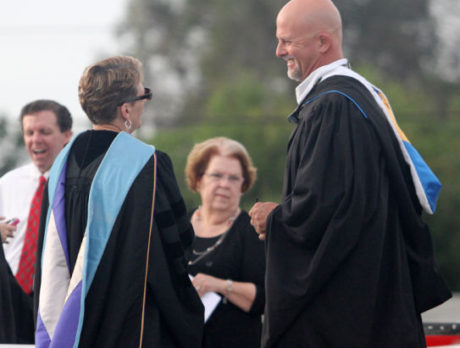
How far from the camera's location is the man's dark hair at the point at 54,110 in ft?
16.7

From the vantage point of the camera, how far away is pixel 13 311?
4.59 meters

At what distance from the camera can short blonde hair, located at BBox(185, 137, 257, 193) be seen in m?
5.12

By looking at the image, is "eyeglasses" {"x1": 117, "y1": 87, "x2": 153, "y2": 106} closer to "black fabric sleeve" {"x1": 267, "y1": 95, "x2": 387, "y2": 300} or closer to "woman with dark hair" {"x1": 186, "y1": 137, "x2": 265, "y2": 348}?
"black fabric sleeve" {"x1": 267, "y1": 95, "x2": 387, "y2": 300}

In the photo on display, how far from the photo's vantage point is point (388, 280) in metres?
3.33

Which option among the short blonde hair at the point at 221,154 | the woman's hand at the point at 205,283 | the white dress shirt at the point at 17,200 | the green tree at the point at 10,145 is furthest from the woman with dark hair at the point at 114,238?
the green tree at the point at 10,145

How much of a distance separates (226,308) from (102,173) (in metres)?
1.48

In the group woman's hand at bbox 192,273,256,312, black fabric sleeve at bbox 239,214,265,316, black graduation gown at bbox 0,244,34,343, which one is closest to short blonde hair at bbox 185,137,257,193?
black fabric sleeve at bbox 239,214,265,316

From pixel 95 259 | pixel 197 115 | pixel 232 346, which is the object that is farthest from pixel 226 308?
pixel 197 115

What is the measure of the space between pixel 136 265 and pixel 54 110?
2.02 meters

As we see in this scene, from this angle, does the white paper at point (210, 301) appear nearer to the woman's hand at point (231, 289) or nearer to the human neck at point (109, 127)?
the woman's hand at point (231, 289)

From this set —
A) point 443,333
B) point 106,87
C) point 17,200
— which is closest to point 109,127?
point 106,87

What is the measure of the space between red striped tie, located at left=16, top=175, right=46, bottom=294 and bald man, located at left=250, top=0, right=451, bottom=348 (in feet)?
6.60

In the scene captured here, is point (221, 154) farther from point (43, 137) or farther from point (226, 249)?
point (43, 137)

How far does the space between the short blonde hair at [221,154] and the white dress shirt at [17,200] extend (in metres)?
0.98
